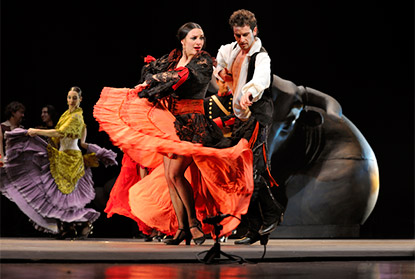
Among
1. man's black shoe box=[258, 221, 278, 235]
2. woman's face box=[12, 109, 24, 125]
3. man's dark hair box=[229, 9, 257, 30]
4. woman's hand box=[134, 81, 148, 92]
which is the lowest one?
man's black shoe box=[258, 221, 278, 235]

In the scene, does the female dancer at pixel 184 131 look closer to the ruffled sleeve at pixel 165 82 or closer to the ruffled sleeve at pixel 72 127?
the ruffled sleeve at pixel 165 82

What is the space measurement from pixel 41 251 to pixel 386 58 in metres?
5.04

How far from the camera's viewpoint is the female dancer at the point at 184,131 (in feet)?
13.9

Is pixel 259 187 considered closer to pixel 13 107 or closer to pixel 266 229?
pixel 266 229

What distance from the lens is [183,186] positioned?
14.5 ft

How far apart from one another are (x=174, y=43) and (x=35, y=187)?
2429 mm

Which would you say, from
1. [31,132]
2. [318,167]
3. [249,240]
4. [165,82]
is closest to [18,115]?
[31,132]

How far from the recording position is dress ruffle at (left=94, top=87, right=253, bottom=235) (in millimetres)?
4117

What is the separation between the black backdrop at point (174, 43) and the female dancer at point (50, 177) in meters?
1.82

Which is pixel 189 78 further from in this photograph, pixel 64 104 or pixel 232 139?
pixel 64 104

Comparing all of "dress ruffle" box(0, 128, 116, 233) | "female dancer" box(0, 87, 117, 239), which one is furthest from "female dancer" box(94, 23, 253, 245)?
"dress ruffle" box(0, 128, 116, 233)

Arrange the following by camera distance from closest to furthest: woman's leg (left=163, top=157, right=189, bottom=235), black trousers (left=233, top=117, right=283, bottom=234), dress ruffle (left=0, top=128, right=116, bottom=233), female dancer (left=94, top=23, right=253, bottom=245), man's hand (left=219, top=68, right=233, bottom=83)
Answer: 1. female dancer (left=94, top=23, right=253, bottom=245)
2. woman's leg (left=163, top=157, right=189, bottom=235)
3. black trousers (left=233, top=117, right=283, bottom=234)
4. man's hand (left=219, top=68, right=233, bottom=83)
5. dress ruffle (left=0, top=128, right=116, bottom=233)

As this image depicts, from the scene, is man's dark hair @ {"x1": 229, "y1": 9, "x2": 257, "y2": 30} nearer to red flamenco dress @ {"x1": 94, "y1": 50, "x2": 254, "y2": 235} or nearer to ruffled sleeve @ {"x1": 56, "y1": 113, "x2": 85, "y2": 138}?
red flamenco dress @ {"x1": 94, "y1": 50, "x2": 254, "y2": 235}
